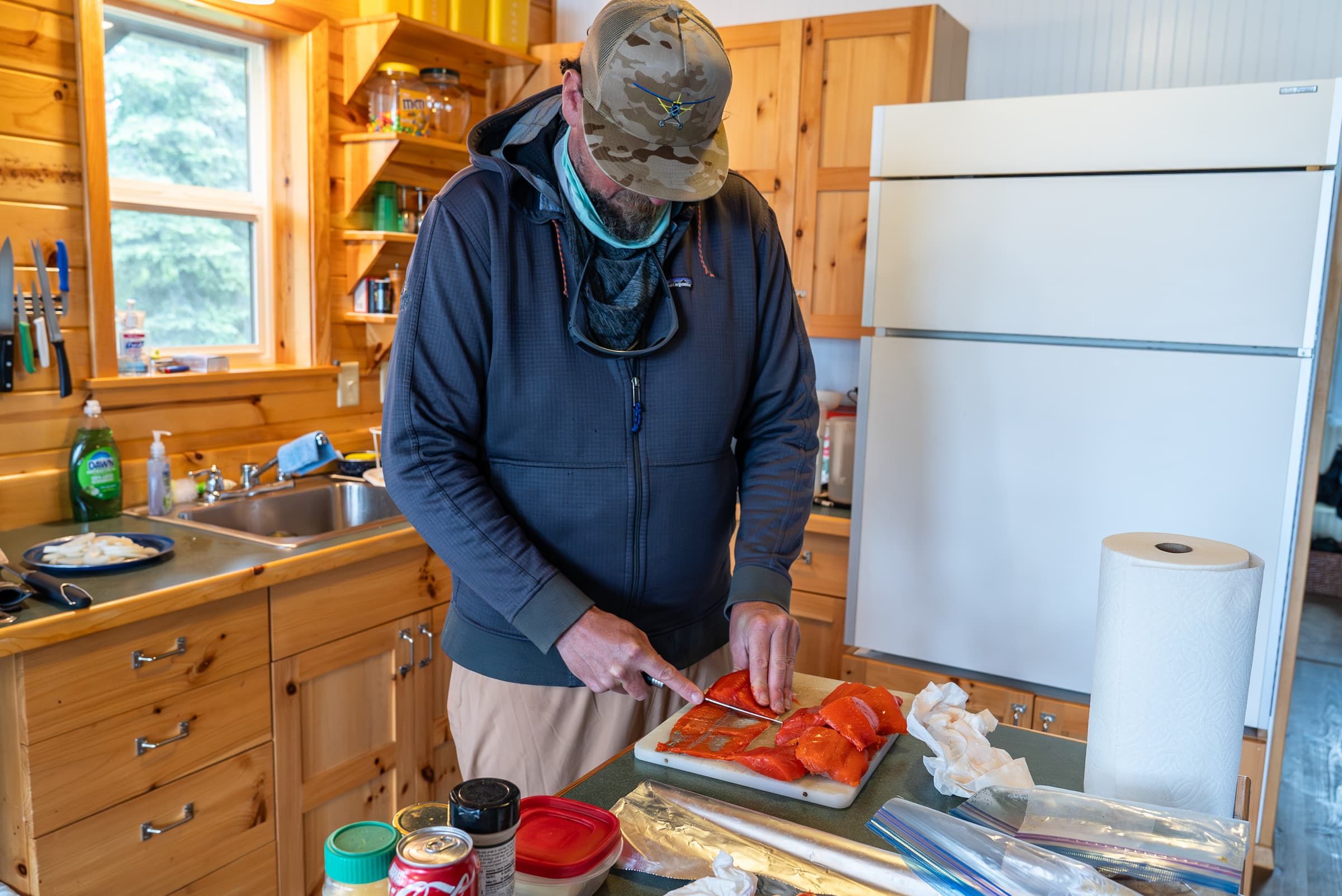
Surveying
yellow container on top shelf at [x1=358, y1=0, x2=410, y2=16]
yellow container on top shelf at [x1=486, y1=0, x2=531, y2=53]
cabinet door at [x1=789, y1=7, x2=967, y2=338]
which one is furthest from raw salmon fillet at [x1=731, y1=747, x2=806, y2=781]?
yellow container on top shelf at [x1=486, y1=0, x2=531, y2=53]

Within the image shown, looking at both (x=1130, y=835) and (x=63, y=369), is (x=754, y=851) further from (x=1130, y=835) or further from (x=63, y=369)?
(x=63, y=369)

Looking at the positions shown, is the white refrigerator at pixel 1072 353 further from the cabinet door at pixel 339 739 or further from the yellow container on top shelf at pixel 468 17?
the yellow container on top shelf at pixel 468 17

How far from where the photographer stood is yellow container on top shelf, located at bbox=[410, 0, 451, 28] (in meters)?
2.83

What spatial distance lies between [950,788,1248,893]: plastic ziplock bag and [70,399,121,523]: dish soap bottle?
1.94m

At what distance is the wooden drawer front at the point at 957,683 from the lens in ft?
7.48

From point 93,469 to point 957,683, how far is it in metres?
1.90

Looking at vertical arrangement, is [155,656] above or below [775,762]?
below

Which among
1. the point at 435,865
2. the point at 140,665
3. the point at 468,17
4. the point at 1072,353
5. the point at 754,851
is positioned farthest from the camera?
the point at 468,17

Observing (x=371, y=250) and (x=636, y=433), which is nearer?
(x=636, y=433)

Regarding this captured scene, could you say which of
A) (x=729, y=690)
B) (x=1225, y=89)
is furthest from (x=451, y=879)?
(x=1225, y=89)

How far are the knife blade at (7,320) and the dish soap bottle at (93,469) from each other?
18 cm

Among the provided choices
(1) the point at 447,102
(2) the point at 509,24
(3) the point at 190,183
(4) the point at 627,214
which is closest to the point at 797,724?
(4) the point at 627,214

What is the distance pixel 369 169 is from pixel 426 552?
1.05 m

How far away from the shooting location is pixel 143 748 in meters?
1.84
